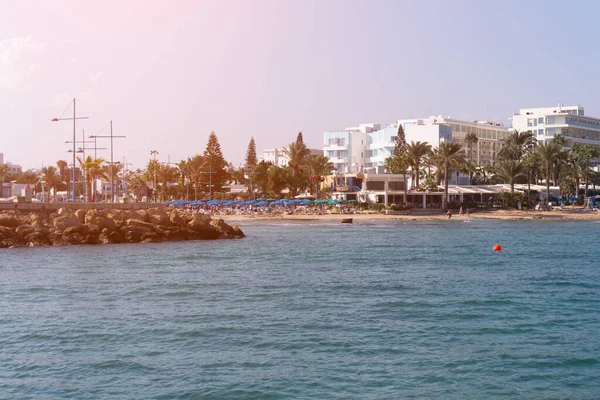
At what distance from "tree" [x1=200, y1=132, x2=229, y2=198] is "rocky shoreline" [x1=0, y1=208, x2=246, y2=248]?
58.8 m

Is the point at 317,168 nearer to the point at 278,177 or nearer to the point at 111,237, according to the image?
the point at 278,177

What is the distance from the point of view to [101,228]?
49.4 metres

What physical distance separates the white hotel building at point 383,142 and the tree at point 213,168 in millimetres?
18609

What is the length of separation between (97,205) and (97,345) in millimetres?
39826

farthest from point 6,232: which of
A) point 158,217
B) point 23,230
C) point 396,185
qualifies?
point 396,185

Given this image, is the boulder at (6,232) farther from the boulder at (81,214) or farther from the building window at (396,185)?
the building window at (396,185)

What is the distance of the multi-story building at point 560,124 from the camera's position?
125m

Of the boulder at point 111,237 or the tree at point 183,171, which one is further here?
the tree at point 183,171

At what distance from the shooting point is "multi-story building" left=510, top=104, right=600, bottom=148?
125 meters

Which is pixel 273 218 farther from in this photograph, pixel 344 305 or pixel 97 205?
pixel 344 305

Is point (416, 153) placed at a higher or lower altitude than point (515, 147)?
lower

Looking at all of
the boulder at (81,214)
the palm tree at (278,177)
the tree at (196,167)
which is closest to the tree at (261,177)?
the palm tree at (278,177)

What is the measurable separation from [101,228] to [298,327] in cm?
3289

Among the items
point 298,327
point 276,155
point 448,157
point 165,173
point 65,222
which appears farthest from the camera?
point 276,155
